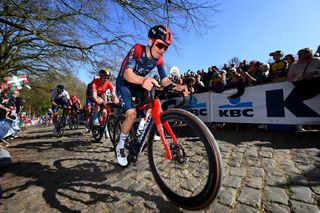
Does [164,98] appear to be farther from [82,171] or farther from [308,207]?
[308,207]

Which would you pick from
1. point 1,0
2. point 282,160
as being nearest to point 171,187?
point 282,160

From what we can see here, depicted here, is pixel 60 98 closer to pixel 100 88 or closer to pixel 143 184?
pixel 100 88

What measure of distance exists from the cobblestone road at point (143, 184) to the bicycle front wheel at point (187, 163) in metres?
0.19

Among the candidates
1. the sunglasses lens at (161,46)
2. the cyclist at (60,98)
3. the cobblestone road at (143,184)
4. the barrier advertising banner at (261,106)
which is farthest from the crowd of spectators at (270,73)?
the cyclist at (60,98)

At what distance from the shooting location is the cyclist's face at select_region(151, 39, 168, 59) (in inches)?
113

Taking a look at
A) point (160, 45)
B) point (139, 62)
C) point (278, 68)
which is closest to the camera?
point (160, 45)

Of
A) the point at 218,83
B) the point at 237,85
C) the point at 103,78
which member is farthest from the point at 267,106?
the point at 103,78

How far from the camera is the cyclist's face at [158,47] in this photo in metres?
2.88

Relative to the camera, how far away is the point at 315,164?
3.16 m

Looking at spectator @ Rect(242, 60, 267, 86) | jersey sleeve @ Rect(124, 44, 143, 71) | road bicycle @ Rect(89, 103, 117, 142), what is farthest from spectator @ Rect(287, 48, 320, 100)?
road bicycle @ Rect(89, 103, 117, 142)

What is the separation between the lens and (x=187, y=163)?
2674mm

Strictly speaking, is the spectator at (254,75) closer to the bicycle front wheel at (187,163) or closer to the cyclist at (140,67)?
the cyclist at (140,67)

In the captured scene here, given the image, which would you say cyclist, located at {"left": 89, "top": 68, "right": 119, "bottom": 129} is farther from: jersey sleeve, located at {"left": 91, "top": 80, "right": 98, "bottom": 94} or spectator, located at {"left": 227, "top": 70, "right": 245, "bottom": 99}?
spectator, located at {"left": 227, "top": 70, "right": 245, "bottom": 99}

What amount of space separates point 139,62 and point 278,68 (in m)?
6.12
